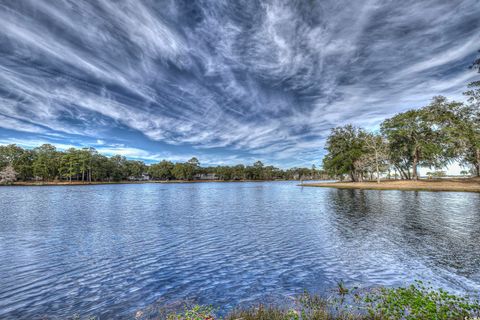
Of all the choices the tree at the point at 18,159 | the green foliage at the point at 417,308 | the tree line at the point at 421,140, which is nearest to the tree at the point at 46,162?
the tree at the point at 18,159

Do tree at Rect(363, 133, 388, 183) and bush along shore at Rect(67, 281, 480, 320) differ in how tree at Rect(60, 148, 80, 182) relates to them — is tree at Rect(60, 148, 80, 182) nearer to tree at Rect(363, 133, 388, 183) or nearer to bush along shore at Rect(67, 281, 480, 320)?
tree at Rect(363, 133, 388, 183)

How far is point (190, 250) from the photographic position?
15.1 m

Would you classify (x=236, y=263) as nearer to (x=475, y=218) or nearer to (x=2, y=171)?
(x=475, y=218)

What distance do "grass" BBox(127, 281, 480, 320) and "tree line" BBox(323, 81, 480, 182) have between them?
152 feet

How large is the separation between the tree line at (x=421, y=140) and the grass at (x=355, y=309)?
4640 centimetres

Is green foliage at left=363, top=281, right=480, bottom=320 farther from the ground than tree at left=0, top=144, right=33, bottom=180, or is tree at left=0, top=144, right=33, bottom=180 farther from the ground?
tree at left=0, top=144, right=33, bottom=180

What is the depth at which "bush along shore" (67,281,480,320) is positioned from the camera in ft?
21.3

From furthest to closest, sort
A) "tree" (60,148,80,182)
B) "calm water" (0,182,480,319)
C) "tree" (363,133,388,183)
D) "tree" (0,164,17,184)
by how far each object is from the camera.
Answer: "tree" (60,148,80,182)
"tree" (0,164,17,184)
"tree" (363,133,388,183)
"calm water" (0,182,480,319)

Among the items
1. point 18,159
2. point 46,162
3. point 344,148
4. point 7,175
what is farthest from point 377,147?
point 18,159

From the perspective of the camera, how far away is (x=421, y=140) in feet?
224

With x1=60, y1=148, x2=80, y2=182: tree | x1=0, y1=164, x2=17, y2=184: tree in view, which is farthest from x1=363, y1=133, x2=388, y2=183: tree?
x1=0, y1=164, x2=17, y2=184: tree

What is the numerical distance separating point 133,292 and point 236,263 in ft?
17.7

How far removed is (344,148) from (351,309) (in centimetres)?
9594

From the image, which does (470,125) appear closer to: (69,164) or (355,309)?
(355,309)
